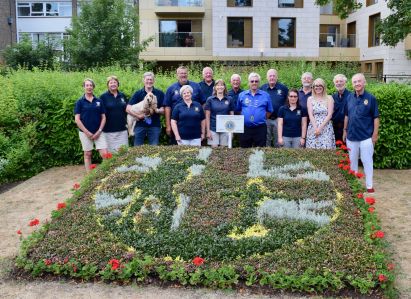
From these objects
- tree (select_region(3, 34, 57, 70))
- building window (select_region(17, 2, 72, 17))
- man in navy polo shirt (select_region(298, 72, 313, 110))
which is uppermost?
building window (select_region(17, 2, 72, 17))

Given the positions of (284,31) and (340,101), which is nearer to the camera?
(340,101)

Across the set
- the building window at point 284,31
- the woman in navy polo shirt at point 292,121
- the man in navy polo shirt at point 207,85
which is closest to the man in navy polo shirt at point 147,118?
the man in navy polo shirt at point 207,85

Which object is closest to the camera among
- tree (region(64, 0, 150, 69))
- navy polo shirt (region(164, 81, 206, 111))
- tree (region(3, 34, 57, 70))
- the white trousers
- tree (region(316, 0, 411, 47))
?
the white trousers

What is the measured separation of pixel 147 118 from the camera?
9.23 metres

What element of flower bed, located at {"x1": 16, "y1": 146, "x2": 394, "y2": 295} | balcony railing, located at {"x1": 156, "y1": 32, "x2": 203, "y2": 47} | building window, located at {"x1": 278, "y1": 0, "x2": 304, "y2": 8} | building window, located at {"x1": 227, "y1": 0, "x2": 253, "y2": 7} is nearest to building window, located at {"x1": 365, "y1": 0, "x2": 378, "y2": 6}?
building window, located at {"x1": 278, "y1": 0, "x2": 304, "y2": 8}

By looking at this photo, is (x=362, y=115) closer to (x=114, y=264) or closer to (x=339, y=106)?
(x=339, y=106)

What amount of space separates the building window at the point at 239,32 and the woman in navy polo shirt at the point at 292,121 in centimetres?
2332

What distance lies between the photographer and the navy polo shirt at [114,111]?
30.3 ft

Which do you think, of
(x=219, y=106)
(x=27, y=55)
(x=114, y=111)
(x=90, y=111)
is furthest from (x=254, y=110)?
(x=27, y=55)

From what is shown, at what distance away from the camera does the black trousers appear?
887 centimetres

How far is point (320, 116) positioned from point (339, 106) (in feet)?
1.97

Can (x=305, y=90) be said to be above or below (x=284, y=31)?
below

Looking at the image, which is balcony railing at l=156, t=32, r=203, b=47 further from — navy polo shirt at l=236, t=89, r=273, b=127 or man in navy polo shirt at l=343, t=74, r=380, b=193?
man in navy polo shirt at l=343, t=74, r=380, b=193

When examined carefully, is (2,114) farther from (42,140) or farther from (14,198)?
(14,198)
